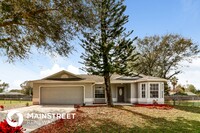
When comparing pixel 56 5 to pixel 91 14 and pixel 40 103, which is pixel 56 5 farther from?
pixel 40 103

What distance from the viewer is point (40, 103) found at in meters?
27.7

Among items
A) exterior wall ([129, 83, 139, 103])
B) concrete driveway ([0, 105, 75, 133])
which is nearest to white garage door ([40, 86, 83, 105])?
exterior wall ([129, 83, 139, 103])

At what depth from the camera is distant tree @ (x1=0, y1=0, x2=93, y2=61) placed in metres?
9.59

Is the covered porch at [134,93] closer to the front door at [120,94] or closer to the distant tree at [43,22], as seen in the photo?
the front door at [120,94]

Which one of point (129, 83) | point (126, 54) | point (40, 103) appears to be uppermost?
point (126, 54)

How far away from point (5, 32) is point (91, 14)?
15.1 ft

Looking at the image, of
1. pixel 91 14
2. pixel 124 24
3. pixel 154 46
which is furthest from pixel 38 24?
pixel 154 46

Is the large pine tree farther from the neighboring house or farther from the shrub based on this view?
the shrub

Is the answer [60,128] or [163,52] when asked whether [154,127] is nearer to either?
[60,128]

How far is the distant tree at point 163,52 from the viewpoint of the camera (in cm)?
3856

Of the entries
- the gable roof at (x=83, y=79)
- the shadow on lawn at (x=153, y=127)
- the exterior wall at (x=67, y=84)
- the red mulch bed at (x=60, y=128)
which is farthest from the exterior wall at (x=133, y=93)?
the red mulch bed at (x=60, y=128)

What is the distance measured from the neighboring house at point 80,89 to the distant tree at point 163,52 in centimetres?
1248

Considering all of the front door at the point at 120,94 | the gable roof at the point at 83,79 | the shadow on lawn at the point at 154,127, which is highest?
the gable roof at the point at 83,79

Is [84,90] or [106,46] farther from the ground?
[106,46]
